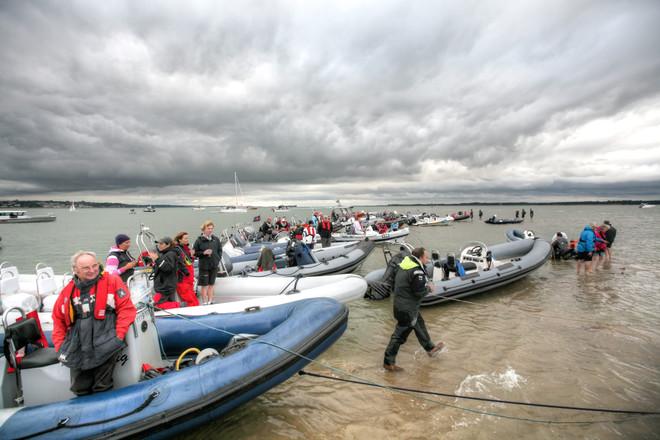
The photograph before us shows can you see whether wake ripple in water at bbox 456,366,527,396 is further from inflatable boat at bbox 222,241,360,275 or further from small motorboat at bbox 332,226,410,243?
small motorboat at bbox 332,226,410,243

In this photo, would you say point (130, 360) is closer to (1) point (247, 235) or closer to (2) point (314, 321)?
(2) point (314, 321)

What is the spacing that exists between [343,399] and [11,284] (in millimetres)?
6261

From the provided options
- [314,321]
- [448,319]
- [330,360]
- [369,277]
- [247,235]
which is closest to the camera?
[314,321]

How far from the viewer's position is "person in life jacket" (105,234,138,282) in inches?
176

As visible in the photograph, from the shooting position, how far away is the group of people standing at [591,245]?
9508 mm

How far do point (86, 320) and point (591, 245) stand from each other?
41.1 ft

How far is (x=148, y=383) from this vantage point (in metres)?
2.57

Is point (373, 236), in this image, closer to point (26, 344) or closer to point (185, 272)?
point (185, 272)

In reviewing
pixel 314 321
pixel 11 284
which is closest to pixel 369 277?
pixel 314 321

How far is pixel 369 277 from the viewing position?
24.6ft

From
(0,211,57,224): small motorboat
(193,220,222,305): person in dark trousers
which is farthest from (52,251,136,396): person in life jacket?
(0,211,57,224): small motorboat

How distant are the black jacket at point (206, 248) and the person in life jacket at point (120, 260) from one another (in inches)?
36.8

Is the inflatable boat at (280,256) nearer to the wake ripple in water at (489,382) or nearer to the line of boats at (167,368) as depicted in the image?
the line of boats at (167,368)

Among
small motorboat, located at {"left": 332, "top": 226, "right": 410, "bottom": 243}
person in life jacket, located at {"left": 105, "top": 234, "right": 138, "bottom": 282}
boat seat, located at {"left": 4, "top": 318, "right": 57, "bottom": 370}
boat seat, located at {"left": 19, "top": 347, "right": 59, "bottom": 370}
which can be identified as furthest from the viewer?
small motorboat, located at {"left": 332, "top": 226, "right": 410, "bottom": 243}
